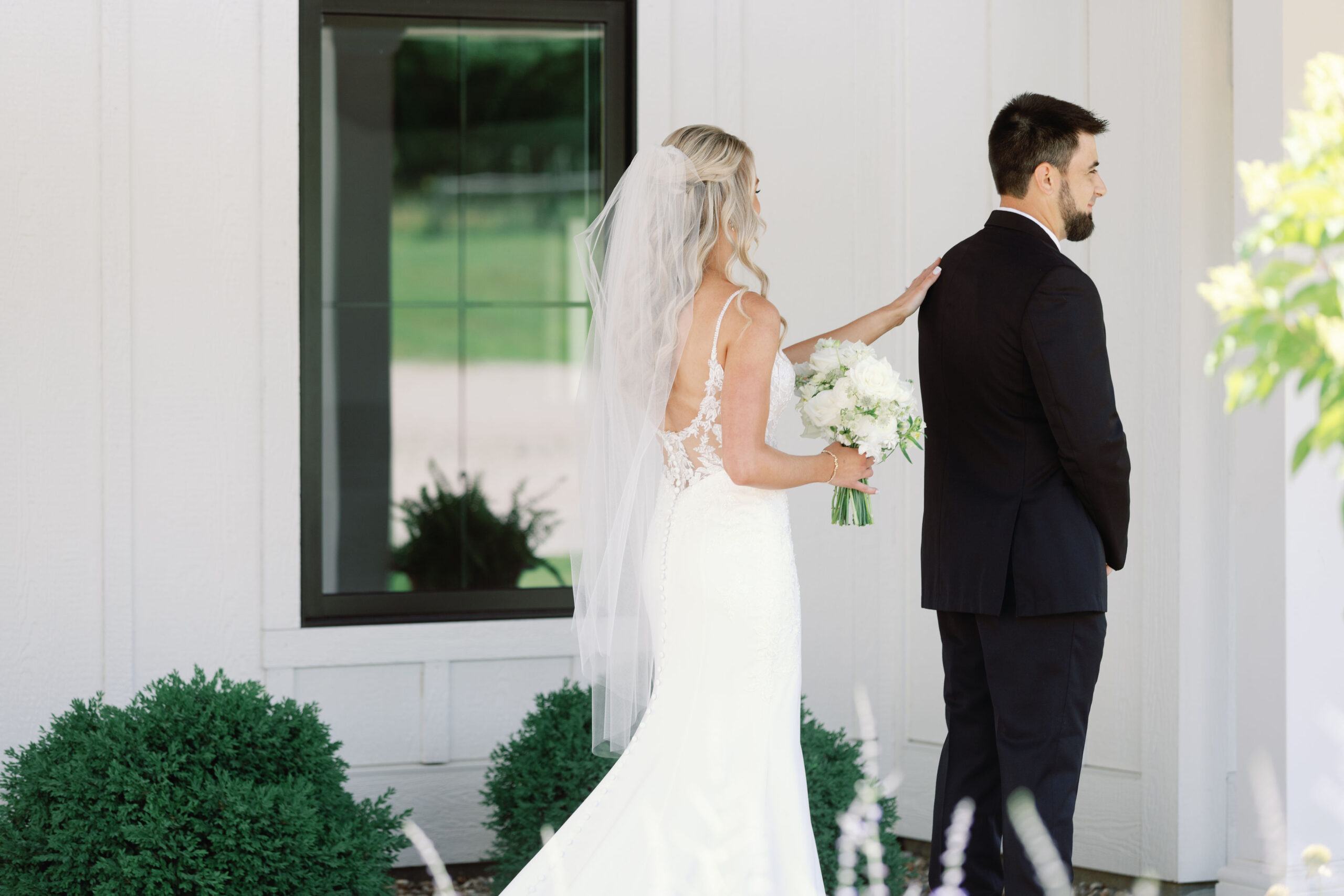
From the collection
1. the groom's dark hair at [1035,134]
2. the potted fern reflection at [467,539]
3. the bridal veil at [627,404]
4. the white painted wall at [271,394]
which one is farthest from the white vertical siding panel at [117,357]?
the groom's dark hair at [1035,134]

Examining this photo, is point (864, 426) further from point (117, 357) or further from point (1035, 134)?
point (117, 357)

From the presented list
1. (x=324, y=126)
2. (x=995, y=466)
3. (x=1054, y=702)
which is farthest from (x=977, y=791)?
(x=324, y=126)

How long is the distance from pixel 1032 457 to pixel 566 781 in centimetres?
174

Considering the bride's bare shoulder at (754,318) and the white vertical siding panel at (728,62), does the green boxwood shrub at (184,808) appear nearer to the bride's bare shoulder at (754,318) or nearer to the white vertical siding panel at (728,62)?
the bride's bare shoulder at (754,318)

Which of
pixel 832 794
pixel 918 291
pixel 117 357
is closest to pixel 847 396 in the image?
pixel 918 291

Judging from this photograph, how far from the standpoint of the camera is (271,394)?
4410mm

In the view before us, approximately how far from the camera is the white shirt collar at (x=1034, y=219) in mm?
3014

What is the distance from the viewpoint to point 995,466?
2.99 m

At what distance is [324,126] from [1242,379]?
4116 mm

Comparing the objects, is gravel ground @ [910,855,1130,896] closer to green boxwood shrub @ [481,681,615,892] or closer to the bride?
green boxwood shrub @ [481,681,615,892]

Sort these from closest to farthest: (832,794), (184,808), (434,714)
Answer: (184,808) < (832,794) < (434,714)

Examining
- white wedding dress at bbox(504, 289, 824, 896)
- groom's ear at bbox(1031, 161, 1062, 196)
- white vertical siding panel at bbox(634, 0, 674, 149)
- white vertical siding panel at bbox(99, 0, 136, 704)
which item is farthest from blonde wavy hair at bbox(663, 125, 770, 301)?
white vertical siding panel at bbox(99, 0, 136, 704)

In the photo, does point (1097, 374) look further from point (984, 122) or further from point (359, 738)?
point (359, 738)

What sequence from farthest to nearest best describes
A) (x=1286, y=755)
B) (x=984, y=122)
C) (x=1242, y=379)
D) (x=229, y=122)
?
1. (x=984, y=122)
2. (x=229, y=122)
3. (x=1286, y=755)
4. (x=1242, y=379)
